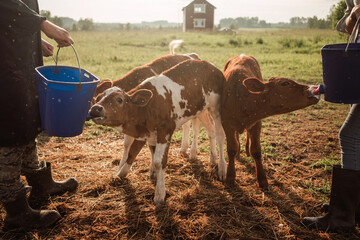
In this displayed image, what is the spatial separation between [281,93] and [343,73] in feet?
4.15

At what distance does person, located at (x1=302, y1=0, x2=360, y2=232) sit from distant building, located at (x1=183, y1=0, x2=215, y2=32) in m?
65.2

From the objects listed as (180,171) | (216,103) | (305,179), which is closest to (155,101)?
(216,103)

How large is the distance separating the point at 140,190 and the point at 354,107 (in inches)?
121

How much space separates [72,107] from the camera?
2.98 metres

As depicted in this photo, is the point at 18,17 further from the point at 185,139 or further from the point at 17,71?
the point at 185,139

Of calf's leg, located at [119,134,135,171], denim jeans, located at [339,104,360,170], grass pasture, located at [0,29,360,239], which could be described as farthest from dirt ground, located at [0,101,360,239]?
denim jeans, located at [339,104,360,170]

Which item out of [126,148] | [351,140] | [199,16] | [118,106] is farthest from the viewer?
[199,16]

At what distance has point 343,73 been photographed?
2.75 metres

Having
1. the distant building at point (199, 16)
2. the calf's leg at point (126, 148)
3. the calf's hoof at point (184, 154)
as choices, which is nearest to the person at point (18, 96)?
the calf's leg at point (126, 148)

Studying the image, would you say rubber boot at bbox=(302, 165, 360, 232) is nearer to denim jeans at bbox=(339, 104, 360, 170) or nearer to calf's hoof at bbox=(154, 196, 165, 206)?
denim jeans at bbox=(339, 104, 360, 170)

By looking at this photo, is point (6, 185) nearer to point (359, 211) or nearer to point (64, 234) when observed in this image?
point (64, 234)

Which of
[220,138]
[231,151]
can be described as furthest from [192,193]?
[220,138]

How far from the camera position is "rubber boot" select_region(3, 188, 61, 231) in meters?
3.27

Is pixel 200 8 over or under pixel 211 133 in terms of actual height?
over
